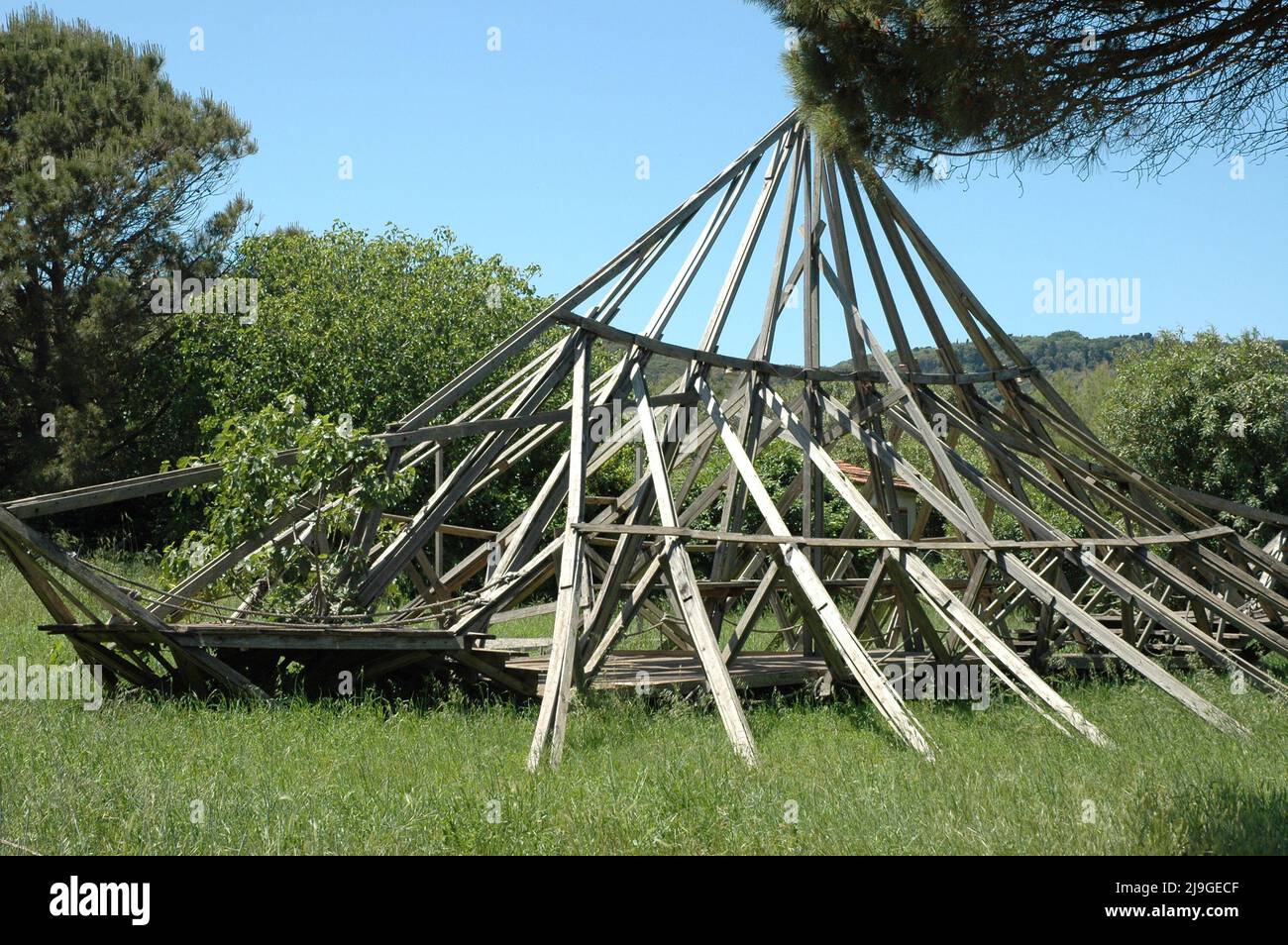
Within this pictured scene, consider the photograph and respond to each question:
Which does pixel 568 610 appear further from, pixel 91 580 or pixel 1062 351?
pixel 1062 351

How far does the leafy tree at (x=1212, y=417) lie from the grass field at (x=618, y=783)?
14182 mm

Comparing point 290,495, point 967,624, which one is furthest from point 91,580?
point 967,624

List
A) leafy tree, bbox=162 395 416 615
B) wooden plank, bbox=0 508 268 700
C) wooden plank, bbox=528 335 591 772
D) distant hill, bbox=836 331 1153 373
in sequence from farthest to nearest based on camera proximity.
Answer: distant hill, bbox=836 331 1153 373, leafy tree, bbox=162 395 416 615, wooden plank, bbox=0 508 268 700, wooden plank, bbox=528 335 591 772

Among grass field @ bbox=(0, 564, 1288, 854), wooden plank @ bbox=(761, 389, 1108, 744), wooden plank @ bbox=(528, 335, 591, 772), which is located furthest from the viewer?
wooden plank @ bbox=(761, 389, 1108, 744)

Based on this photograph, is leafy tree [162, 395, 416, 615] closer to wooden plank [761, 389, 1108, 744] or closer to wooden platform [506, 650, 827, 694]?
wooden platform [506, 650, 827, 694]

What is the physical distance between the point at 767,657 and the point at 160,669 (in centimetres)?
683

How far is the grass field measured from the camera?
19.1ft

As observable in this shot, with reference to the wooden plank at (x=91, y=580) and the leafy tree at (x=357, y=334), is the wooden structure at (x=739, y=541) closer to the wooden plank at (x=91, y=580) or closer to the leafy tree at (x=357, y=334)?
the wooden plank at (x=91, y=580)

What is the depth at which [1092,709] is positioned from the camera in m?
9.74

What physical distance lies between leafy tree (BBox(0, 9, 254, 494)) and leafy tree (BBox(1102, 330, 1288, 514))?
64.3 ft

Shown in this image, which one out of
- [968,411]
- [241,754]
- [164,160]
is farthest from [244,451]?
[164,160]

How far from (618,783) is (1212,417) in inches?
759

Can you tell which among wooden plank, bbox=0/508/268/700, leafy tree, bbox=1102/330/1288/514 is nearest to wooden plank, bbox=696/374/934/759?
wooden plank, bbox=0/508/268/700
